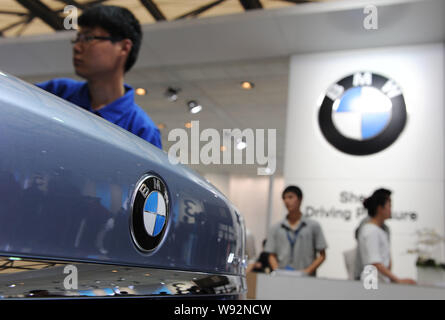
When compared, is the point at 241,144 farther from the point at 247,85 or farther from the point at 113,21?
the point at 247,85

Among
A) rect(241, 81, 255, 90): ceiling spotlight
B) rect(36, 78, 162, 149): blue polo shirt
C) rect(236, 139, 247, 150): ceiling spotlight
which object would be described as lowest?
rect(236, 139, 247, 150): ceiling spotlight

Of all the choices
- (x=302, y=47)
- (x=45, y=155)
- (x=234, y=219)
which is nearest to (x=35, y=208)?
(x=45, y=155)

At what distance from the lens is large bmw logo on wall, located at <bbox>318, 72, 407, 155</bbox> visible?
4.98 meters

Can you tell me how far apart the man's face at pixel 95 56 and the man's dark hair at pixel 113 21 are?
2 centimetres

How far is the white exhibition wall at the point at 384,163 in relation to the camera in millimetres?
4754

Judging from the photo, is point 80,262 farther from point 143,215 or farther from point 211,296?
Answer: point 211,296

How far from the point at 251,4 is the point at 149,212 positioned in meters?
4.79

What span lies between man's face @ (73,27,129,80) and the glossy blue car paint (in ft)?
1.68

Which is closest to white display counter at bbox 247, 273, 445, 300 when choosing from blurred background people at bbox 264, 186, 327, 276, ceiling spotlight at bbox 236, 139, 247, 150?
blurred background people at bbox 264, 186, 327, 276

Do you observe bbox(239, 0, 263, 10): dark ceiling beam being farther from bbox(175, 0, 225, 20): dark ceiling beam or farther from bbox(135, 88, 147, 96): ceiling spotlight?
bbox(135, 88, 147, 96): ceiling spotlight

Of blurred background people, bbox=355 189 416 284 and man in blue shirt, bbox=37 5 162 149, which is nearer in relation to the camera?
man in blue shirt, bbox=37 5 162 149

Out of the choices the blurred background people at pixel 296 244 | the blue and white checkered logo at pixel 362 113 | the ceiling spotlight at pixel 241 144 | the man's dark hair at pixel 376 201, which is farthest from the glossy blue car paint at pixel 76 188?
the blue and white checkered logo at pixel 362 113

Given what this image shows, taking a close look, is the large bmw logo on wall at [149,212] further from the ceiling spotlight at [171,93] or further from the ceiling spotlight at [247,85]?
the ceiling spotlight at [171,93]

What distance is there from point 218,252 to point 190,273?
2.4 inches
